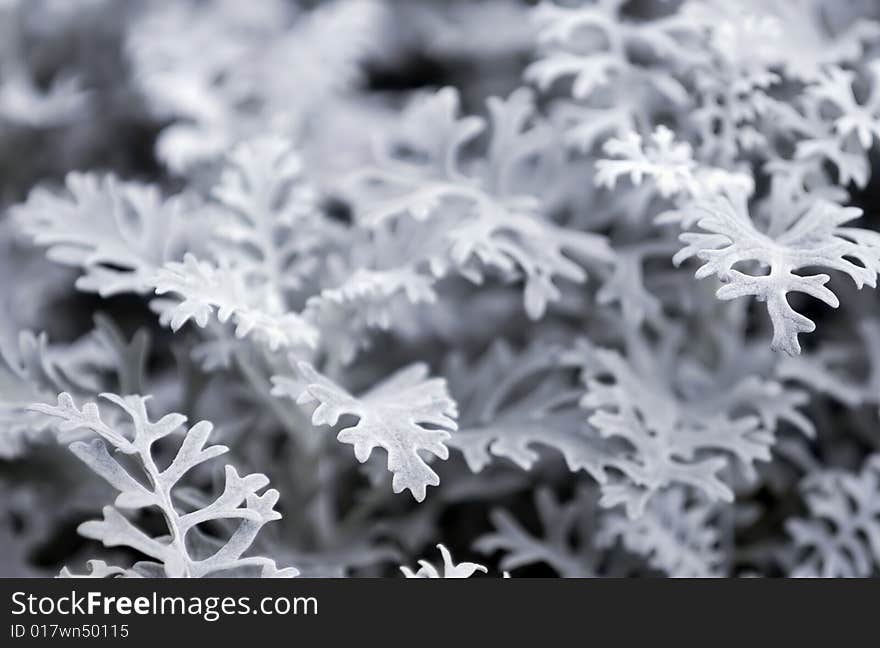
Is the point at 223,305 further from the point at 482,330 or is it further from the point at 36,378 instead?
the point at 482,330

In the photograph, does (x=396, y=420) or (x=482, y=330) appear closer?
(x=396, y=420)

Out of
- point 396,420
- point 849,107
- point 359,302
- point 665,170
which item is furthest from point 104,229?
point 849,107

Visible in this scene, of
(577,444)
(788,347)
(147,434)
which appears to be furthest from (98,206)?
(788,347)

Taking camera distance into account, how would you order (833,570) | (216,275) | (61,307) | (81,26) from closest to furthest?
(216,275), (833,570), (61,307), (81,26)

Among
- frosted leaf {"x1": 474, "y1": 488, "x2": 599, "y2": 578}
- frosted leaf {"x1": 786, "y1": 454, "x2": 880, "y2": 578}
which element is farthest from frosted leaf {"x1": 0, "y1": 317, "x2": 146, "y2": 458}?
frosted leaf {"x1": 786, "y1": 454, "x2": 880, "y2": 578}

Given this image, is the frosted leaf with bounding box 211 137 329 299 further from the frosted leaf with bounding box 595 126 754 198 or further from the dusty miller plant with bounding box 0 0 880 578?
the frosted leaf with bounding box 595 126 754 198

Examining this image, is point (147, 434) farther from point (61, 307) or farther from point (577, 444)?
point (61, 307)
